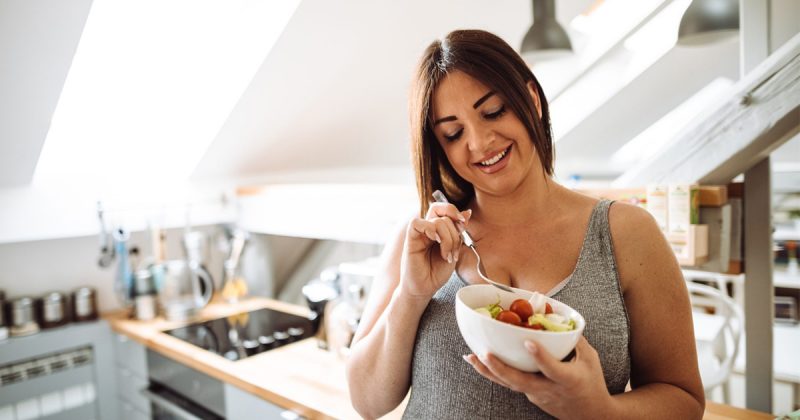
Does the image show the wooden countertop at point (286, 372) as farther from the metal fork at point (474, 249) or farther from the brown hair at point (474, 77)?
the brown hair at point (474, 77)

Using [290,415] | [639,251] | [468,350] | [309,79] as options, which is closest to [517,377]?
[468,350]

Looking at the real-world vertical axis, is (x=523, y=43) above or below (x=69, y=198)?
above

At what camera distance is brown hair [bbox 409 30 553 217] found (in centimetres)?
94

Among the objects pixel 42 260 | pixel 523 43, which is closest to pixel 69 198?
pixel 42 260

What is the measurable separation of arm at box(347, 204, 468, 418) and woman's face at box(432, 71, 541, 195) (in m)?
0.10

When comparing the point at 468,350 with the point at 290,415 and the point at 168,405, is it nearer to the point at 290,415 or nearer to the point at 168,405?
the point at 290,415

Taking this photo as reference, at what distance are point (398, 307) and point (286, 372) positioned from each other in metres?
0.98

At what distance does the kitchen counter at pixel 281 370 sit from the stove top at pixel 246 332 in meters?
0.04

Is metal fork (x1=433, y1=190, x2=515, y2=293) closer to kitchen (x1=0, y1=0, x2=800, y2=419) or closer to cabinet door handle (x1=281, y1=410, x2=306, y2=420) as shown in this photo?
kitchen (x1=0, y1=0, x2=800, y2=419)

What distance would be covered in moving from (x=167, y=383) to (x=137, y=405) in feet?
0.95

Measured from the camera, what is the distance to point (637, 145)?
213 inches

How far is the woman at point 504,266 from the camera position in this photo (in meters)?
0.89

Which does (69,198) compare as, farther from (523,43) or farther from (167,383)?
(523,43)

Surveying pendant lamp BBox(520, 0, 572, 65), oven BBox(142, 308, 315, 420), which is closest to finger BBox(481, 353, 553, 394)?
oven BBox(142, 308, 315, 420)
